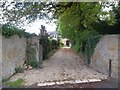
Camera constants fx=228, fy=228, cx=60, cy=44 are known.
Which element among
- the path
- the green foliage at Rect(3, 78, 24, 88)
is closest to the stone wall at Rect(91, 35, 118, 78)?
the path

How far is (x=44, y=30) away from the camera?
1897cm

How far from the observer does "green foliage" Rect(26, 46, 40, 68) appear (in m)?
13.5

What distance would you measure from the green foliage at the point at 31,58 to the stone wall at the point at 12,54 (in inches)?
26.7

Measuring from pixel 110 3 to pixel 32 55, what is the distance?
5.71 metres

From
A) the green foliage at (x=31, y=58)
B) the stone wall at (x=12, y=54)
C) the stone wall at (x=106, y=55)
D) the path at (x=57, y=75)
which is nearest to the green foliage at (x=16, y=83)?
the path at (x=57, y=75)

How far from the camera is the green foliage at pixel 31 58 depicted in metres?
13.5

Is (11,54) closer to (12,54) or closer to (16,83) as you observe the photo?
(12,54)

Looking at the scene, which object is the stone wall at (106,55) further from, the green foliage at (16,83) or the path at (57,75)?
the green foliage at (16,83)

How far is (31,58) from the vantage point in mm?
13789

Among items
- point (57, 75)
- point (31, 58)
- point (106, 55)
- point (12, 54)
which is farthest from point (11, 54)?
point (106, 55)

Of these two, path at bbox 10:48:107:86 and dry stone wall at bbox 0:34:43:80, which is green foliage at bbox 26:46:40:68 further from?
path at bbox 10:48:107:86

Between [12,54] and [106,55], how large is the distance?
Answer: 4.48m

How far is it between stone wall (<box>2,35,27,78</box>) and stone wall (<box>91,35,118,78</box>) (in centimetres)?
423

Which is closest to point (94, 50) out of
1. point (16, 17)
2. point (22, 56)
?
point (22, 56)
